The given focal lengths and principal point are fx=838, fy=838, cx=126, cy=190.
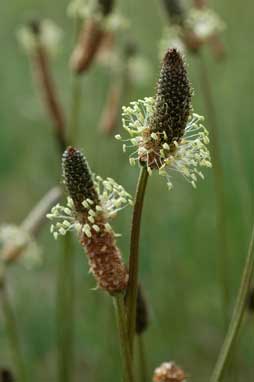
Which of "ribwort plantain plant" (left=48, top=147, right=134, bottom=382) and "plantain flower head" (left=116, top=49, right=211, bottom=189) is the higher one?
"plantain flower head" (left=116, top=49, right=211, bottom=189)

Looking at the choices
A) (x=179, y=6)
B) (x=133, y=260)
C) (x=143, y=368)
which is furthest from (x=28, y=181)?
(x=133, y=260)

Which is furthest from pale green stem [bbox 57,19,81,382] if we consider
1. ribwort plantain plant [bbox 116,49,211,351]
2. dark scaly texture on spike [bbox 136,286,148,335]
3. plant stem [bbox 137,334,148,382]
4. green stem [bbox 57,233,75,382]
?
ribwort plantain plant [bbox 116,49,211,351]

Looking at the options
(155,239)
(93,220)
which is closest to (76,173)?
(93,220)

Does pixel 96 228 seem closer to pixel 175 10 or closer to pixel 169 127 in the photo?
pixel 169 127

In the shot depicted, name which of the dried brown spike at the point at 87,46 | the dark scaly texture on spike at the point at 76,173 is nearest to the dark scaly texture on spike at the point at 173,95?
the dark scaly texture on spike at the point at 76,173

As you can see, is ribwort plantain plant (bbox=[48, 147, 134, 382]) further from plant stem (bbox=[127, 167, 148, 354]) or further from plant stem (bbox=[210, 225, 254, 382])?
plant stem (bbox=[210, 225, 254, 382])

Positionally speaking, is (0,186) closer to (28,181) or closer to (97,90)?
(28,181)

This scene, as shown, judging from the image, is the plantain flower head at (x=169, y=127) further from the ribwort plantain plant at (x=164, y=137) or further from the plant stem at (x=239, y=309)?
the plant stem at (x=239, y=309)

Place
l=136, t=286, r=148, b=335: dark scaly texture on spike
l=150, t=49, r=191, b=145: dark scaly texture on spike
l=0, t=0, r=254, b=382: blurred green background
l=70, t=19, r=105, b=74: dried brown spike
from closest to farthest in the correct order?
l=150, t=49, r=191, b=145: dark scaly texture on spike → l=136, t=286, r=148, b=335: dark scaly texture on spike → l=70, t=19, r=105, b=74: dried brown spike → l=0, t=0, r=254, b=382: blurred green background
